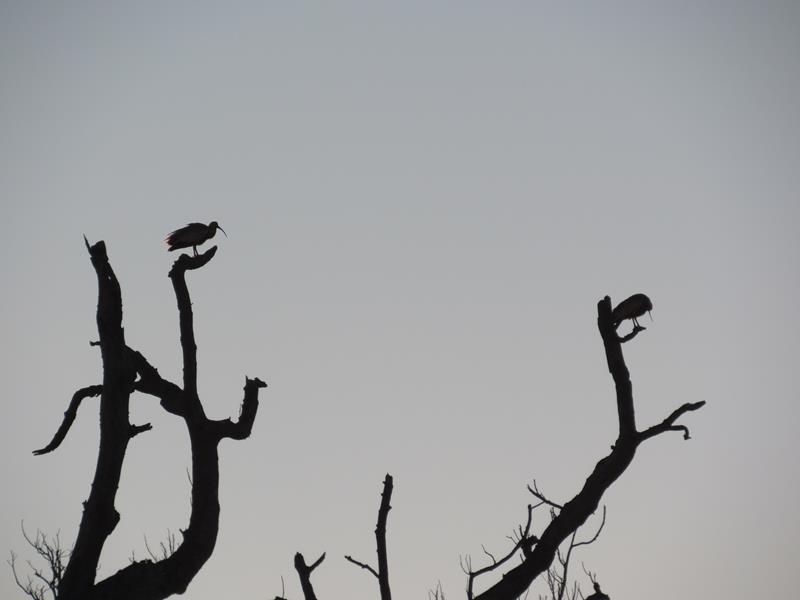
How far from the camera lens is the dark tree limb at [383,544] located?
521 centimetres

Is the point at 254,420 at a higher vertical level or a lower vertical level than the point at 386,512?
higher

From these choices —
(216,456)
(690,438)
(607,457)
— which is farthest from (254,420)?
(690,438)

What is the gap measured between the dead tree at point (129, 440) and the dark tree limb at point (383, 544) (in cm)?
102

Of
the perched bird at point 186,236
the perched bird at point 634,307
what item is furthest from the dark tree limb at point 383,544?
the perched bird at point 186,236

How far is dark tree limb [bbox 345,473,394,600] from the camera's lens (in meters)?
5.21

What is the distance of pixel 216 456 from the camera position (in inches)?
216

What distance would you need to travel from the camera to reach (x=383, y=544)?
5238mm

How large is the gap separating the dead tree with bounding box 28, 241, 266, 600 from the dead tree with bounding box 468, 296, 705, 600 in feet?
5.88

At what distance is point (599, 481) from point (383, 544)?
1.42 meters

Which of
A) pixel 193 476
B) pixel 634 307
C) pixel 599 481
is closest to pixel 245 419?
pixel 193 476

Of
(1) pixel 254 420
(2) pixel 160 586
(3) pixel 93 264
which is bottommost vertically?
(2) pixel 160 586

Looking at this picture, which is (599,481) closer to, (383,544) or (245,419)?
(383,544)

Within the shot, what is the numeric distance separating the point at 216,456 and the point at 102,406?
85 centimetres

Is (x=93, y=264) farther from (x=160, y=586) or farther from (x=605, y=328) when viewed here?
(x=605, y=328)
